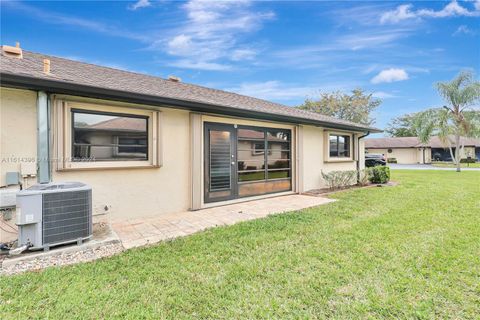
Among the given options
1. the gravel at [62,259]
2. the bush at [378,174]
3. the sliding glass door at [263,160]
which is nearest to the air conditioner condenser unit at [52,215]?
the gravel at [62,259]

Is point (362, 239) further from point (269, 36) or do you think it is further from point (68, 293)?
point (269, 36)

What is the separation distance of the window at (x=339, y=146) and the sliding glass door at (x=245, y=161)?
2745mm

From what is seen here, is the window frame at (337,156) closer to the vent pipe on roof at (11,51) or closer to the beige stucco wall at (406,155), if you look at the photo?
the vent pipe on roof at (11,51)

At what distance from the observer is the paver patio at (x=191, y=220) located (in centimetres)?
425

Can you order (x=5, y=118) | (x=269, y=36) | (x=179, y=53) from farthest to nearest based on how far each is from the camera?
(x=179, y=53) → (x=269, y=36) → (x=5, y=118)

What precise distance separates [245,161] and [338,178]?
15.0 feet

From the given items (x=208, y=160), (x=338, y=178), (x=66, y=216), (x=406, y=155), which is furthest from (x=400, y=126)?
(x=66, y=216)

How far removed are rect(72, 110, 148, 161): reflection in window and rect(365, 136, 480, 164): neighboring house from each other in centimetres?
4005

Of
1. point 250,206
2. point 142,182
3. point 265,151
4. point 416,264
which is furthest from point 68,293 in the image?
point 265,151

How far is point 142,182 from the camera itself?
5383 mm

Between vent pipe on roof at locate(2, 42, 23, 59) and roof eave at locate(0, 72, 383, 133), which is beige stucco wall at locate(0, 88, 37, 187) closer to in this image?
roof eave at locate(0, 72, 383, 133)

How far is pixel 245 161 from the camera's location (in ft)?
24.0

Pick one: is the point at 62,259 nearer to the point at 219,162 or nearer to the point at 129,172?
the point at 129,172

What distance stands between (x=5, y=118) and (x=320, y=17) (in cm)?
1047
